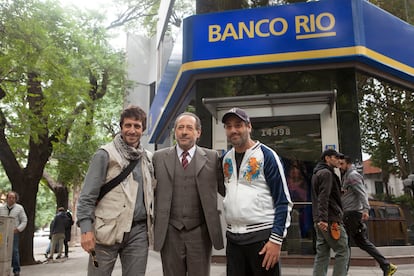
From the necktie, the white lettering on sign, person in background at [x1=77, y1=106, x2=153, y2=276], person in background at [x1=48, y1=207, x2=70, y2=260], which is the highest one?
the white lettering on sign

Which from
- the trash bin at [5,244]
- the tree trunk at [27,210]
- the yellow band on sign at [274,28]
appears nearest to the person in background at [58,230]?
the tree trunk at [27,210]

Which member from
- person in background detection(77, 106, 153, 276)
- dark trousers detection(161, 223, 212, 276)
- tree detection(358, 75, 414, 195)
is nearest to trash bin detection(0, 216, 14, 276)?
person in background detection(77, 106, 153, 276)

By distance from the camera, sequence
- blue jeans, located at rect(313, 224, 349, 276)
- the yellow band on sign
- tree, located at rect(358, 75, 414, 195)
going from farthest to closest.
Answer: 1. tree, located at rect(358, 75, 414, 195)
2. the yellow band on sign
3. blue jeans, located at rect(313, 224, 349, 276)

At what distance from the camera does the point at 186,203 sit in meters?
2.87

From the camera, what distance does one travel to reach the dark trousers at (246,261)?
2.55 m

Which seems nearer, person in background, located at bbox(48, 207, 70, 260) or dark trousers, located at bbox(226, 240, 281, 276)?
dark trousers, located at bbox(226, 240, 281, 276)

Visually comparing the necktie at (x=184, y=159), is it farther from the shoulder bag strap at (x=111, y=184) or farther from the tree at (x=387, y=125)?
the tree at (x=387, y=125)

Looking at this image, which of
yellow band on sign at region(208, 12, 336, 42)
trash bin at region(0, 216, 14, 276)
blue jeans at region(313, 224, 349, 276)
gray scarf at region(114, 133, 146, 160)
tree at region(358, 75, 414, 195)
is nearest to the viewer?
gray scarf at region(114, 133, 146, 160)

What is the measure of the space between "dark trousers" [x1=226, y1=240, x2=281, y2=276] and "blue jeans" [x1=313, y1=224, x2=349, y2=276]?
217 centimetres

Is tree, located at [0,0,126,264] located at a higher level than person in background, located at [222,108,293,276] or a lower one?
higher

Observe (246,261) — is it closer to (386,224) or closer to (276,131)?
(276,131)

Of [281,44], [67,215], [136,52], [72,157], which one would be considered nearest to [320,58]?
[281,44]

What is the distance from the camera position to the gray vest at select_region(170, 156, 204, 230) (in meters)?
2.85

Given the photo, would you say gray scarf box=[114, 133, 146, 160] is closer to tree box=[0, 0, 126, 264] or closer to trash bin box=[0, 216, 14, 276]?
trash bin box=[0, 216, 14, 276]
